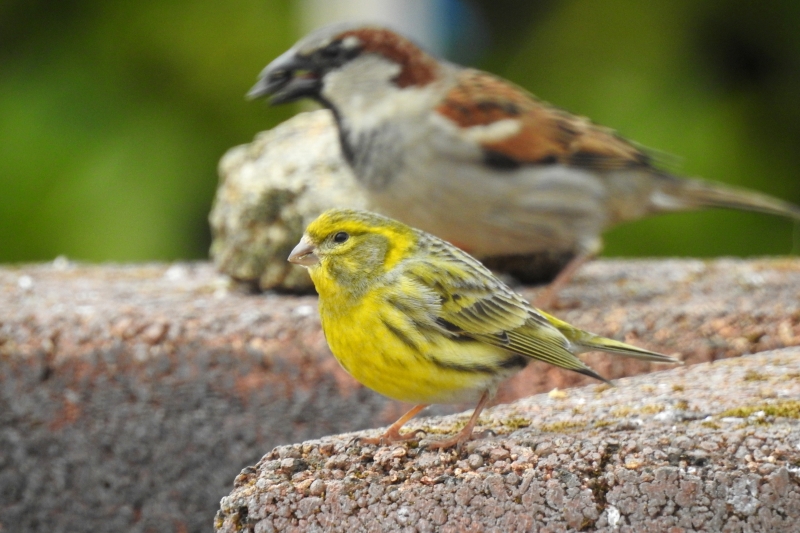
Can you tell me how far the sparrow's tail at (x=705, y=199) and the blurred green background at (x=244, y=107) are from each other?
0.99 metres

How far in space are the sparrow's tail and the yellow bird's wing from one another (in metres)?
2.05

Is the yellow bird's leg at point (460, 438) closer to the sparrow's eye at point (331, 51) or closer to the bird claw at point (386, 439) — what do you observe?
the bird claw at point (386, 439)

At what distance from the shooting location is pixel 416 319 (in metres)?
2.23

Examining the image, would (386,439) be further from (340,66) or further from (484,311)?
(340,66)

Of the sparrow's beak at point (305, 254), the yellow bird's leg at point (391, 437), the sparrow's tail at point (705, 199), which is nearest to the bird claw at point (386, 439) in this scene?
the yellow bird's leg at point (391, 437)

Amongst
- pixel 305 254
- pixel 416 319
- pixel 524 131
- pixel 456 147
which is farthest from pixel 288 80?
pixel 416 319

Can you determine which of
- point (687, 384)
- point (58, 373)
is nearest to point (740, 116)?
point (687, 384)

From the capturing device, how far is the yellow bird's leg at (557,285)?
12.3 ft

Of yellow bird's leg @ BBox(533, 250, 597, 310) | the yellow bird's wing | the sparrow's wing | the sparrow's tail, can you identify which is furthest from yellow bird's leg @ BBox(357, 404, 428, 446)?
the sparrow's tail

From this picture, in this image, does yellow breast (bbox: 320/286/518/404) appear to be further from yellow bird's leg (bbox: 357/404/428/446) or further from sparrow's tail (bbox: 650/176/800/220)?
sparrow's tail (bbox: 650/176/800/220)

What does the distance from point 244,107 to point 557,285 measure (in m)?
2.45

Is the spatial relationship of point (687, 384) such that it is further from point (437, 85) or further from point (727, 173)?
point (727, 173)

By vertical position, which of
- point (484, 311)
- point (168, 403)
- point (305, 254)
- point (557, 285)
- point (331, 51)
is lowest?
point (168, 403)

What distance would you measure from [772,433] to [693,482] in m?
0.21
